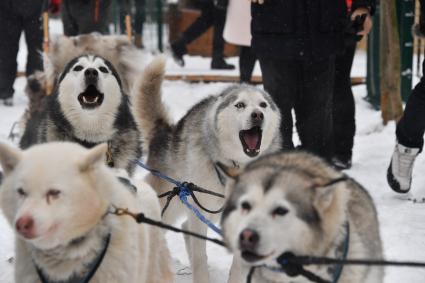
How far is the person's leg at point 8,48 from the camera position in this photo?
8797 mm

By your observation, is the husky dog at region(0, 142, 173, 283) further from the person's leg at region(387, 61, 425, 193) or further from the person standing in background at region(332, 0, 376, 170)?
the person standing in background at region(332, 0, 376, 170)

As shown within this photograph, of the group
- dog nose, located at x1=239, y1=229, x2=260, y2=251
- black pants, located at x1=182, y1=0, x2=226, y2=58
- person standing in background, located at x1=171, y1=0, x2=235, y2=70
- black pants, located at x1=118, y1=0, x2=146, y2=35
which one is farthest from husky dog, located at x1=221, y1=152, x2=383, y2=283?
black pants, located at x1=118, y1=0, x2=146, y2=35

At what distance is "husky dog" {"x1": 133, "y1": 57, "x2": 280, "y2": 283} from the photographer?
4.08 m

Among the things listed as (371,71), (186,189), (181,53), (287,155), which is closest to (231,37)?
(371,71)

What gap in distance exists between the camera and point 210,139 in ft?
13.7

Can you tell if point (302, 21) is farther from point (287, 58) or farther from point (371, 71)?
point (371, 71)

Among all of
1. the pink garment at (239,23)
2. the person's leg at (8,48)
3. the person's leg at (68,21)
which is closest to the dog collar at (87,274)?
the pink garment at (239,23)

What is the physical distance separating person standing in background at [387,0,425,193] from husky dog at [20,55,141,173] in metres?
1.76

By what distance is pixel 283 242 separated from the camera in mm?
2320

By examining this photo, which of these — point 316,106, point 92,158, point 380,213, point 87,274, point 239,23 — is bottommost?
point 380,213

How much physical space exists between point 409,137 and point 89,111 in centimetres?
207

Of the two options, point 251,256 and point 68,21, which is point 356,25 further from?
point 68,21

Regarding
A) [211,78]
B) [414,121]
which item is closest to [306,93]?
[414,121]

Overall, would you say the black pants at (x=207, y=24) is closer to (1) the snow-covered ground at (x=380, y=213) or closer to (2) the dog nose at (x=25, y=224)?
(1) the snow-covered ground at (x=380, y=213)
